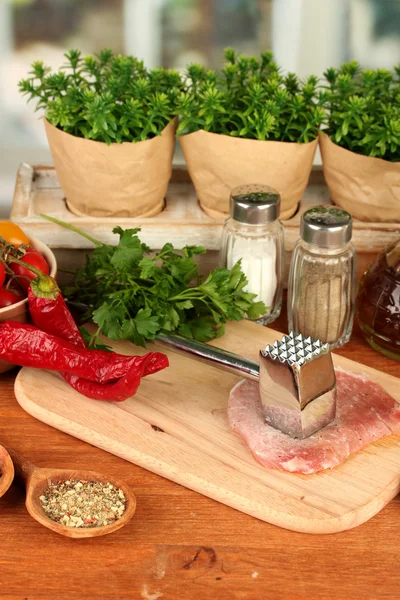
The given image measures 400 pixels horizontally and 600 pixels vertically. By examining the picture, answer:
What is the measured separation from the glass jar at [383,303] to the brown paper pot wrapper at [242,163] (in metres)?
0.21

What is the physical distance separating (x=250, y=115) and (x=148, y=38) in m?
1.14

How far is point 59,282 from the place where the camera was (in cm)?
154

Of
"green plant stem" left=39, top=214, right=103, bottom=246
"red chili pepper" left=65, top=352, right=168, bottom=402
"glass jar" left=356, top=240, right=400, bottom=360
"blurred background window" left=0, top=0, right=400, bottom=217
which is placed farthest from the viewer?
"blurred background window" left=0, top=0, right=400, bottom=217

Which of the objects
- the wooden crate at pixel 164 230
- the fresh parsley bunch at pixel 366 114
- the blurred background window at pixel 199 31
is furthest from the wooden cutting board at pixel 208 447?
the blurred background window at pixel 199 31

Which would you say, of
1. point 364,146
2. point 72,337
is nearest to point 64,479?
point 72,337

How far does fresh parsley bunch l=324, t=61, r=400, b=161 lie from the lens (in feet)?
4.47

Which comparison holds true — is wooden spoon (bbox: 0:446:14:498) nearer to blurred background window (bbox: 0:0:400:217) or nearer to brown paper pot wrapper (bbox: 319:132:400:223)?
brown paper pot wrapper (bbox: 319:132:400:223)

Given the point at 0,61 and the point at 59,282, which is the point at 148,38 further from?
the point at 59,282

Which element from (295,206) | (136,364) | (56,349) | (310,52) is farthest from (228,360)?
(310,52)

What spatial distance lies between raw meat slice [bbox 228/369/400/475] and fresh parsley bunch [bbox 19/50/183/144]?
1.58 feet

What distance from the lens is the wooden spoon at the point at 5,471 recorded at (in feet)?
3.42

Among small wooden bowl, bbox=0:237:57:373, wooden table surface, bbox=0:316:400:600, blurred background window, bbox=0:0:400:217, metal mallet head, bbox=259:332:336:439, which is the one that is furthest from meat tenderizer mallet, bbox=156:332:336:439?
blurred background window, bbox=0:0:400:217

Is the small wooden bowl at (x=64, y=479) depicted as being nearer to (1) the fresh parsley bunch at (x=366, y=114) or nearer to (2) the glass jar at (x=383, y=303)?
(2) the glass jar at (x=383, y=303)

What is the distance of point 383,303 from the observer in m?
1.32
